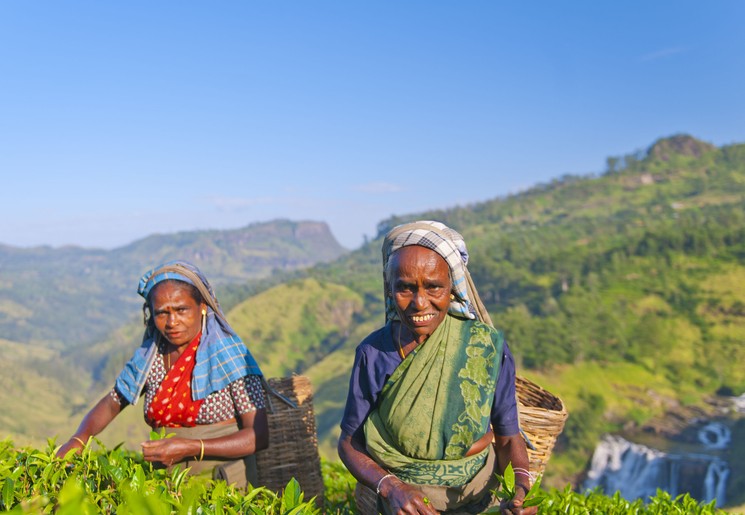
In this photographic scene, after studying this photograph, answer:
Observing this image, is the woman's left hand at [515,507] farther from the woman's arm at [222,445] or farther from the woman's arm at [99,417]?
the woman's arm at [99,417]

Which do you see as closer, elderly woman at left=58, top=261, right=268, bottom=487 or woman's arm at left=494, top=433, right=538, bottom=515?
woman's arm at left=494, top=433, right=538, bottom=515

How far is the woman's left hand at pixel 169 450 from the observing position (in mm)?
2895

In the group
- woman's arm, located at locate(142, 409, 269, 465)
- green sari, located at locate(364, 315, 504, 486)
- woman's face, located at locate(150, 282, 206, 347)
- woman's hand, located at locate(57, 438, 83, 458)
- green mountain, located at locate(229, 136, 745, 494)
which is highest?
woman's face, located at locate(150, 282, 206, 347)

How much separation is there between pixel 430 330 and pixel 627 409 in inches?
2324

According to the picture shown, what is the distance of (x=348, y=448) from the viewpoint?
269 cm

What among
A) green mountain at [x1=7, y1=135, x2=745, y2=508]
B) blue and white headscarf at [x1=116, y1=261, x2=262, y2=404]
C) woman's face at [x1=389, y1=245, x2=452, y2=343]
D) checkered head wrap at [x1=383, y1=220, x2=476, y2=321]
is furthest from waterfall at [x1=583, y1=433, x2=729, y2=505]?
woman's face at [x1=389, y1=245, x2=452, y2=343]

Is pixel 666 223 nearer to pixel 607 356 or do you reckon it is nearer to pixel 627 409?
pixel 607 356

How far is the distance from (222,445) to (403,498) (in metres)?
1.29

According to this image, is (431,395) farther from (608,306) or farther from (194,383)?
(608,306)

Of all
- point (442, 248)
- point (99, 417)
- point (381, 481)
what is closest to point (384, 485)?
point (381, 481)

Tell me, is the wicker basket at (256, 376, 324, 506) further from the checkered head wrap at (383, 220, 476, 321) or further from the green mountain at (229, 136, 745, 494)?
the green mountain at (229, 136, 745, 494)

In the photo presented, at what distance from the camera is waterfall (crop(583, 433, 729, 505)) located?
1840 inches

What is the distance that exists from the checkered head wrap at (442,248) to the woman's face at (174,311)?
1.27m

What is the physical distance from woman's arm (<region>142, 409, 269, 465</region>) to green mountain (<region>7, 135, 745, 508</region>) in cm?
1511
